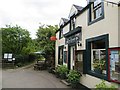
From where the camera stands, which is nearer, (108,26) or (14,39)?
(108,26)

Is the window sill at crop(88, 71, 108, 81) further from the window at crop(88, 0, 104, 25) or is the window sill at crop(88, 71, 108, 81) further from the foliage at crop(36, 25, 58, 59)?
the foliage at crop(36, 25, 58, 59)

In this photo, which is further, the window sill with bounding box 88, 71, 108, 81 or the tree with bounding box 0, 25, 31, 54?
the tree with bounding box 0, 25, 31, 54

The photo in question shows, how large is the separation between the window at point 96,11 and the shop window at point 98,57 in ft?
4.30

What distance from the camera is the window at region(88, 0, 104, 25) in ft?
29.1

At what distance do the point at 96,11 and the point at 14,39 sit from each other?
20398 millimetres

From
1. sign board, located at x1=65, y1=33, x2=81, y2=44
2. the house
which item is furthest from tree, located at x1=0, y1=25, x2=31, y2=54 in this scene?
the house

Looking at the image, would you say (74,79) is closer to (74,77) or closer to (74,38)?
(74,77)

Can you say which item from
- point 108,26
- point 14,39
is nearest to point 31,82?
point 108,26

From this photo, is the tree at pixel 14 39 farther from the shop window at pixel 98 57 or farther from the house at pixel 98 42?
the shop window at pixel 98 57

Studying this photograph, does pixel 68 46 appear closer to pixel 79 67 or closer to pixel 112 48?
pixel 79 67

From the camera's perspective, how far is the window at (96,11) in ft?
29.1

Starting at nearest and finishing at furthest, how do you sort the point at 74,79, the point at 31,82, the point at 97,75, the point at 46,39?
the point at 97,75, the point at 74,79, the point at 31,82, the point at 46,39

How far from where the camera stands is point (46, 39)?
72.2ft

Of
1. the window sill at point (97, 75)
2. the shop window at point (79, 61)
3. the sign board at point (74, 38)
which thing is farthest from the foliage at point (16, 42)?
the window sill at point (97, 75)
